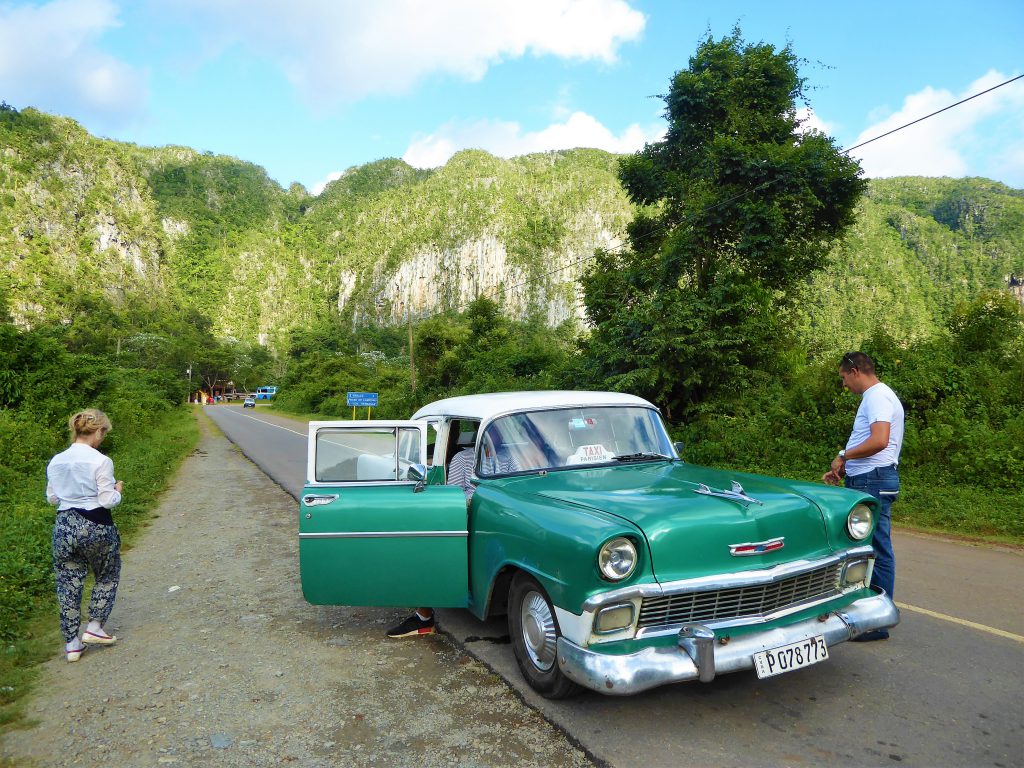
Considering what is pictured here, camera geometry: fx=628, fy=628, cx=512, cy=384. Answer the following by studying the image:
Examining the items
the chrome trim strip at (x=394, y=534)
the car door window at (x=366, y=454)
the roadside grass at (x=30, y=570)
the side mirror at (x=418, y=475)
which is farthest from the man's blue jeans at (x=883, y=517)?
the roadside grass at (x=30, y=570)

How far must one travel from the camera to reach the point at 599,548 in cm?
285

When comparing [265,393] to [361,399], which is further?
[265,393]

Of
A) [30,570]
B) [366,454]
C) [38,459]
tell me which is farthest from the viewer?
[38,459]

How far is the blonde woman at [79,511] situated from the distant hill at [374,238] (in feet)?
256

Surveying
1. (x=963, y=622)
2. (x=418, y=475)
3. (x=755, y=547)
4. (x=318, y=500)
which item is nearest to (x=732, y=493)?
(x=755, y=547)

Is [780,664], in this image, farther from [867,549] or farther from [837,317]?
[837,317]

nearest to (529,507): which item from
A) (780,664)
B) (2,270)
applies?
(780,664)

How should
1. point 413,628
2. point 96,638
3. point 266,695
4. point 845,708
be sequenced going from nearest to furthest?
1. point 845,708
2. point 266,695
3. point 96,638
4. point 413,628

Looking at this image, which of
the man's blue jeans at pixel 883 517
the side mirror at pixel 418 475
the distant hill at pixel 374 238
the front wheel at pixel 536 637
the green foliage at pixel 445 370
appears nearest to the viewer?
the front wheel at pixel 536 637

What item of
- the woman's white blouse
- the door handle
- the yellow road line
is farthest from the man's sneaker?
the yellow road line

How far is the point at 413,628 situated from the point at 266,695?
1.15 m

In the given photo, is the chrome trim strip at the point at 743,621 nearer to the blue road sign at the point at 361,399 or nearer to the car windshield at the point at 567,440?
the car windshield at the point at 567,440

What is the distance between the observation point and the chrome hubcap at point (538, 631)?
3.28 m

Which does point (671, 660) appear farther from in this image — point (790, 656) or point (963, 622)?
point (963, 622)
